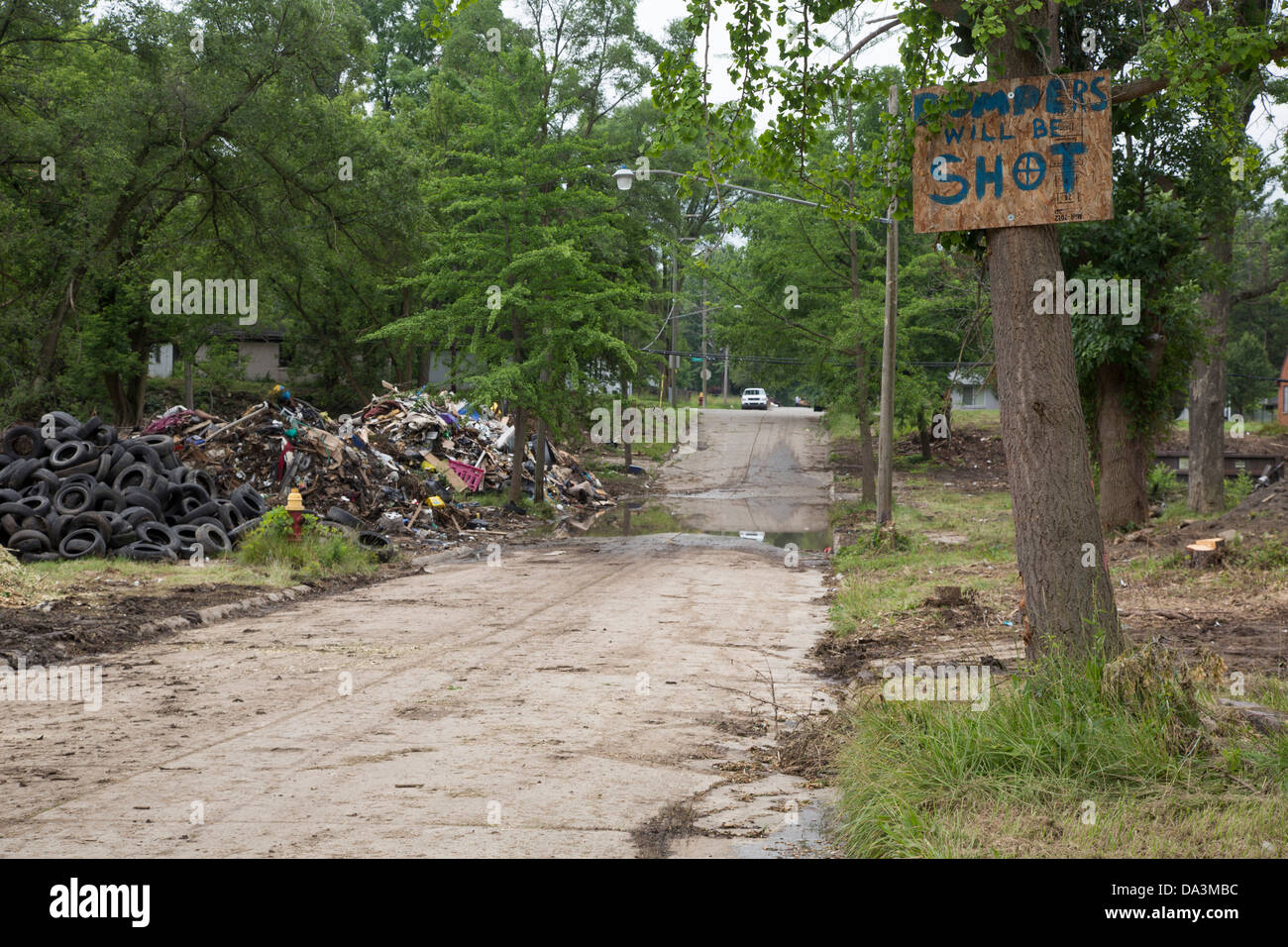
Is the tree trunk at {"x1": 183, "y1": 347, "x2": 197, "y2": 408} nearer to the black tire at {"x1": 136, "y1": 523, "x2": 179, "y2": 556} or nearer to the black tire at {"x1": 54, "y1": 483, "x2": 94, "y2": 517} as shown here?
the black tire at {"x1": 54, "y1": 483, "x2": 94, "y2": 517}

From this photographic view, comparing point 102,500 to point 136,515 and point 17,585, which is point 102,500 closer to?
point 136,515

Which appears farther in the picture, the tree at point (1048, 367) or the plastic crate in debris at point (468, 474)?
the plastic crate in debris at point (468, 474)

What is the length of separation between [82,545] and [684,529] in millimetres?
15633

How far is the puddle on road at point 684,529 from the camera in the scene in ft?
88.8

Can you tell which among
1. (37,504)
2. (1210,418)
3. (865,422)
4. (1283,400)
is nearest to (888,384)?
(1210,418)

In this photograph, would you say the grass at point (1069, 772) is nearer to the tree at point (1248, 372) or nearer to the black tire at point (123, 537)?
A: the black tire at point (123, 537)

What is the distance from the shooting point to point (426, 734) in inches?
319

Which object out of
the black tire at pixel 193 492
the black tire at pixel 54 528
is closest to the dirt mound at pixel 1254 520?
the black tire at pixel 193 492

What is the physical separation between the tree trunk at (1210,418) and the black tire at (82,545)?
22.2 metres

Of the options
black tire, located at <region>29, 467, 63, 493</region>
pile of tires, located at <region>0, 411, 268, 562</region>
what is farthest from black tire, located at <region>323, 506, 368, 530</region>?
black tire, located at <region>29, 467, 63, 493</region>

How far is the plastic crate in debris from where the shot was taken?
3147 centimetres

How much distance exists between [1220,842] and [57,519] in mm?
16989

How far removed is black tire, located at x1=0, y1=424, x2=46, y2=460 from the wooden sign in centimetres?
1681

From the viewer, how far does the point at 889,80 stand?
8383mm
